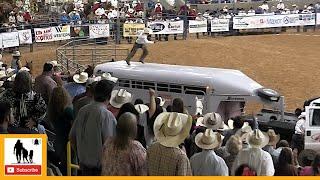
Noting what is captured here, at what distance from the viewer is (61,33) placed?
107 feet

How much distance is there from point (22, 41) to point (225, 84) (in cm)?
1578

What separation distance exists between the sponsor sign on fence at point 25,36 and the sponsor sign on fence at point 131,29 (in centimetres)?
460

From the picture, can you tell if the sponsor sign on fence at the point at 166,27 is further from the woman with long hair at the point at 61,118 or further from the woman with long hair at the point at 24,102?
the woman with long hair at the point at 61,118

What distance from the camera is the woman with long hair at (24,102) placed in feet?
31.9

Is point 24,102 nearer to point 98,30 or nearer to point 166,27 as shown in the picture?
point 98,30

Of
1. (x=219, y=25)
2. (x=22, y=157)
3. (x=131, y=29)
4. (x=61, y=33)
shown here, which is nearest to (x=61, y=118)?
(x=22, y=157)

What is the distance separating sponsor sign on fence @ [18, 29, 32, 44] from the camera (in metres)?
31.1

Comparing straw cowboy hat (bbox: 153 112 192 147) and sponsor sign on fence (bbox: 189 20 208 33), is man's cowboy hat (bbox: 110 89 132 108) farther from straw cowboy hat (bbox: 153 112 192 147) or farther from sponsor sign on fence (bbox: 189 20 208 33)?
sponsor sign on fence (bbox: 189 20 208 33)

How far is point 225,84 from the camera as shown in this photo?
1766 cm

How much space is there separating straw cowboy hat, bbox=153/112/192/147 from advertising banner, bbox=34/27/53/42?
2507 centimetres

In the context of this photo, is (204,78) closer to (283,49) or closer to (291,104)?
(291,104)

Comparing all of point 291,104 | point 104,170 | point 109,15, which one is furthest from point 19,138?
point 109,15

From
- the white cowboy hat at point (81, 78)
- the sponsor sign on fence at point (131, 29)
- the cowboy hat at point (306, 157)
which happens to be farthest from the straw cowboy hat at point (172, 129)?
the sponsor sign on fence at point (131, 29)

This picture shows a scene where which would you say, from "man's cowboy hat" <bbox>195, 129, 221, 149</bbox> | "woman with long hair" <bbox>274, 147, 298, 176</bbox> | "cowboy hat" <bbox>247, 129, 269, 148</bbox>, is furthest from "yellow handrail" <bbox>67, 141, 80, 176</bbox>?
"woman with long hair" <bbox>274, 147, 298, 176</bbox>
